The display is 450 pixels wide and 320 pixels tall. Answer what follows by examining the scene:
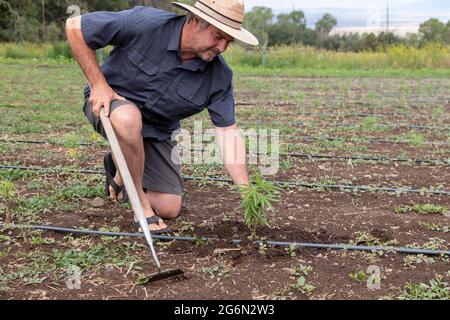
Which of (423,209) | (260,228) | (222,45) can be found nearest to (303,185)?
(423,209)

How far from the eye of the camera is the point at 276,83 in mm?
13000

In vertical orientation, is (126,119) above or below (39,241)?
above

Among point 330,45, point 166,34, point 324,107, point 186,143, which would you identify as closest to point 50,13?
point 330,45

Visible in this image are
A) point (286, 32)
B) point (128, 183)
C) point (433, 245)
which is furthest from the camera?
point (286, 32)

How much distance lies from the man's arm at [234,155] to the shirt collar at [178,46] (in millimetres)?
379

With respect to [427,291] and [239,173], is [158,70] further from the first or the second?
[427,291]

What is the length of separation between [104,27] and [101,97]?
14.9 inches

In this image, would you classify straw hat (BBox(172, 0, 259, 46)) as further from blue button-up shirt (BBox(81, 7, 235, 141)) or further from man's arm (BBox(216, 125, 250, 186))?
man's arm (BBox(216, 125, 250, 186))

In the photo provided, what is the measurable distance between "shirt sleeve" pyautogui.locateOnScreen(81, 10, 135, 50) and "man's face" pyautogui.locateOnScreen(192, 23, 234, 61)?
0.39 metres

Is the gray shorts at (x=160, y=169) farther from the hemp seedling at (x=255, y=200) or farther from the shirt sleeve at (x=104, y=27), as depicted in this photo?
the hemp seedling at (x=255, y=200)

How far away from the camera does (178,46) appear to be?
10.9 ft

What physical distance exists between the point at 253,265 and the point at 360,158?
268 centimetres

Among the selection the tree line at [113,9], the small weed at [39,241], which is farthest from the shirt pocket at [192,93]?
the tree line at [113,9]

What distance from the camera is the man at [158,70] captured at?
3.16 metres
